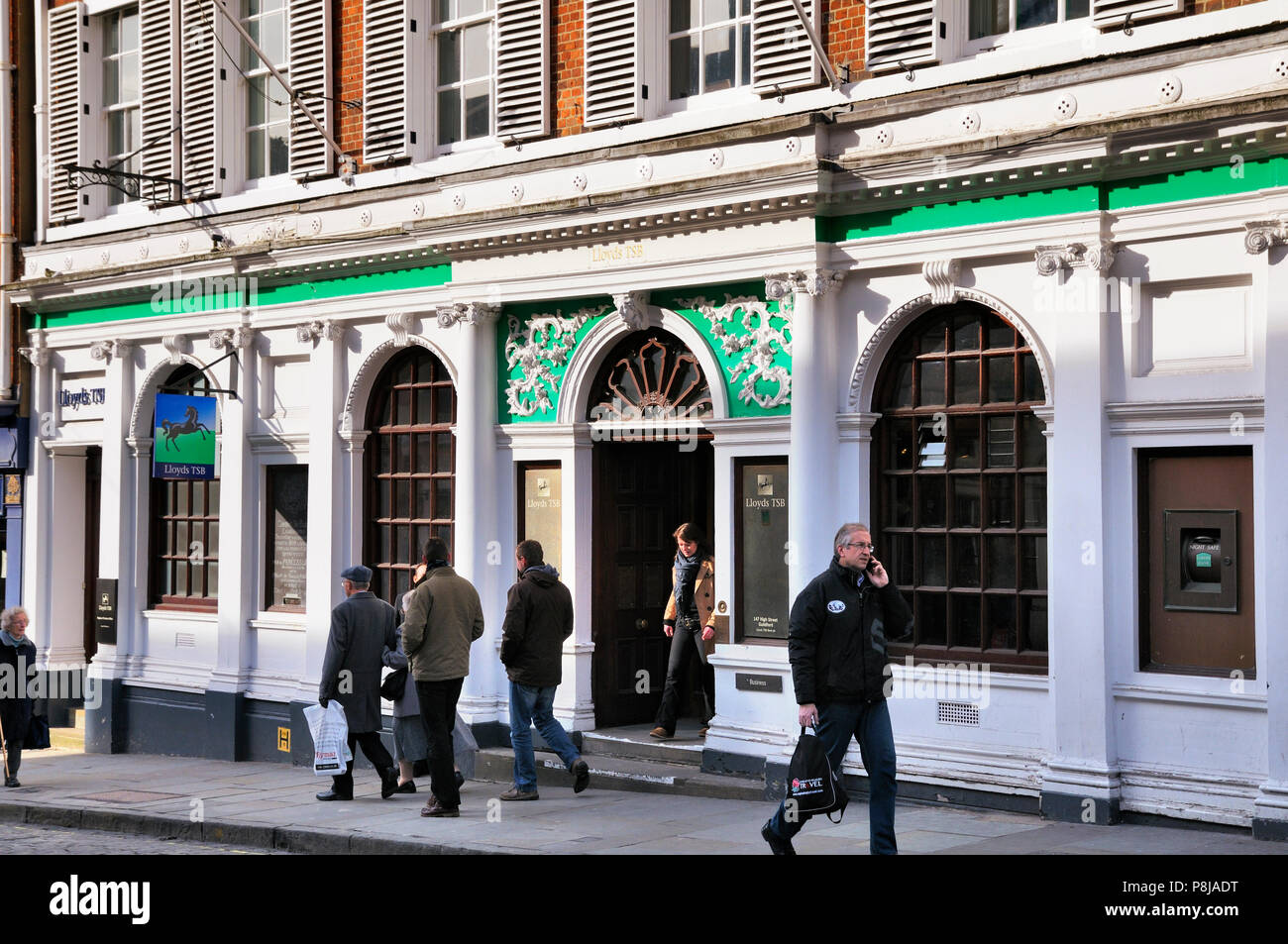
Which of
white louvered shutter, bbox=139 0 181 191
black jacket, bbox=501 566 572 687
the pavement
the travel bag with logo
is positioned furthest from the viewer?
white louvered shutter, bbox=139 0 181 191

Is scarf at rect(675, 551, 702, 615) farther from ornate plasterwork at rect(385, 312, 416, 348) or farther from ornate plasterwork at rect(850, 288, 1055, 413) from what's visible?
ornate plasterwork at rect(385, 312, 416, 348)

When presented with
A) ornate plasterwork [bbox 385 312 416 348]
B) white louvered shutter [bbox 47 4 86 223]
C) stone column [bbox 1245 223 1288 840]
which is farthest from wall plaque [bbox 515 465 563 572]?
white louvered shutter [bbox 47 4 86 223]

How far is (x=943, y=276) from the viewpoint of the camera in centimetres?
1178

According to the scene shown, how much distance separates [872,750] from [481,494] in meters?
6.41

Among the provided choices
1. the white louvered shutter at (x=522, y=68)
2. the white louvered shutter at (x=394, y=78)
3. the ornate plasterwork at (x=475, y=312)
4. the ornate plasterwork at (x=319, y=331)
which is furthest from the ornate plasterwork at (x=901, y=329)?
the ornate plasterwork at (x=319, y=331)

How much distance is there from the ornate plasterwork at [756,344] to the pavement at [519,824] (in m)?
3.16

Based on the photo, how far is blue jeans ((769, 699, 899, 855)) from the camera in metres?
9.04

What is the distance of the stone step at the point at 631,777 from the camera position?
1255 cm

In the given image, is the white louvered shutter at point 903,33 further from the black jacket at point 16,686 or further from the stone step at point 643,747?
the black jacket at point 16,686

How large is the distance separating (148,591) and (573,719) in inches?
260

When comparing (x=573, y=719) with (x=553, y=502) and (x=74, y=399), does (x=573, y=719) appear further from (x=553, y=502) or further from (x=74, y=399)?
(x=74, y=399)

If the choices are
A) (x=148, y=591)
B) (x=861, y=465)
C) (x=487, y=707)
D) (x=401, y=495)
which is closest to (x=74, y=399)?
(x=148, y=591)

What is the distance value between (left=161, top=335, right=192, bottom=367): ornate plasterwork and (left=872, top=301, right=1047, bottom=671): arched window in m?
8.68

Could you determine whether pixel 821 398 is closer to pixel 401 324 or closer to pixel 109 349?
pixel 401 324
